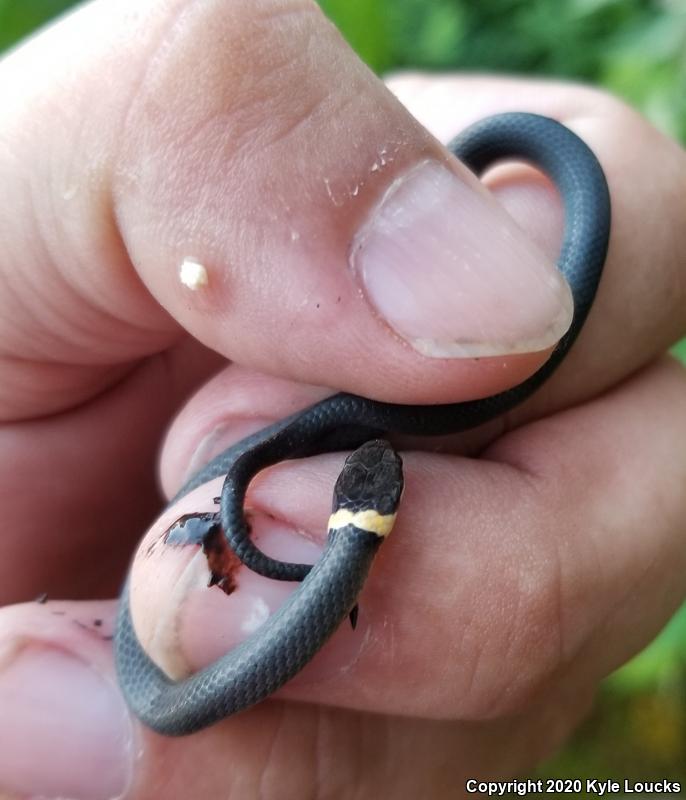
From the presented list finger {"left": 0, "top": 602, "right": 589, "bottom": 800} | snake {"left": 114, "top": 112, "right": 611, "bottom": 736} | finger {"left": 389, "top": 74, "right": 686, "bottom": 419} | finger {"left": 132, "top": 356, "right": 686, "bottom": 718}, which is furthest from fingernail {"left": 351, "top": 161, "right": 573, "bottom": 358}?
finger {"left": 0, "top": 602, "right": 589, "bottom": 800}

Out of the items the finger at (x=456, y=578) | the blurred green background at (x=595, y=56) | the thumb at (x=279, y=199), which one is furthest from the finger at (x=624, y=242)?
the blurred green background at (x=595, y=56)

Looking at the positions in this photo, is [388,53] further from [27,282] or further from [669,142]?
[27,282]

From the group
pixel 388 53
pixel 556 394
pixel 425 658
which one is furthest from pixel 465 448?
pixel 388 53

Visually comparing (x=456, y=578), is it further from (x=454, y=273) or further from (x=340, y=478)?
(x=454, y=273)

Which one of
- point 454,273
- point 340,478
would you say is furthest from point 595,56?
point 340,478

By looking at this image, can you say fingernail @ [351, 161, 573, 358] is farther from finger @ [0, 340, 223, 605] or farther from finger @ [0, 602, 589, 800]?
finger @ [0, 340, 223, 605]
